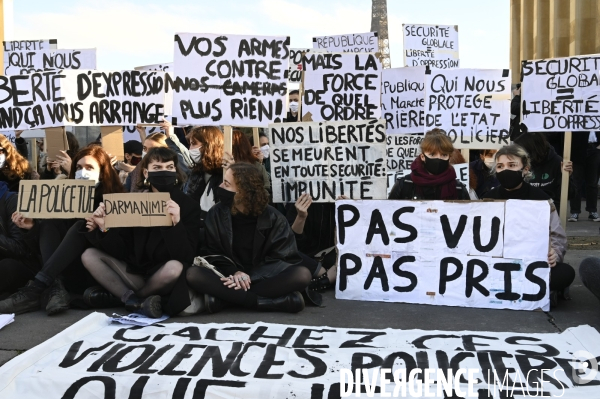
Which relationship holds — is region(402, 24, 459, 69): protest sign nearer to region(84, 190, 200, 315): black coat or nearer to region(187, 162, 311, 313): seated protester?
region(187, 162, 311, 313): seated protester

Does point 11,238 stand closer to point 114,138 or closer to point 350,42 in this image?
point 114,138

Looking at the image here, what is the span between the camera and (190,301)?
18.4ft

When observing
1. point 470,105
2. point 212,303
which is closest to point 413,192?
point 212,303

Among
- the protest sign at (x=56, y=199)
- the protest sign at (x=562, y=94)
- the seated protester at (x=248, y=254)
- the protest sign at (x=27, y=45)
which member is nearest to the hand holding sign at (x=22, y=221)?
the protest sign at (x=56, y=199)

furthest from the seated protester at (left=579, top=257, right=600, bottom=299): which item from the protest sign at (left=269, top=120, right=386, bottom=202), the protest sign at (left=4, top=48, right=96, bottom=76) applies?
the protest sign at (left=4, top=48, right=96, bottom=76)

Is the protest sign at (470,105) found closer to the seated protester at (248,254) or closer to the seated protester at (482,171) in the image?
the seated protester at (482,171)

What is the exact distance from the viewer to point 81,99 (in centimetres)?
733

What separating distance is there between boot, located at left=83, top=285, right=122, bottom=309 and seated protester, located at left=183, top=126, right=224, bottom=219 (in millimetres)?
1283

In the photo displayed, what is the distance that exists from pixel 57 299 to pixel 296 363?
245 cm

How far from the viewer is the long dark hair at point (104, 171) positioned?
238 inches

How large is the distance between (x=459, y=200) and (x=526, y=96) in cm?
310

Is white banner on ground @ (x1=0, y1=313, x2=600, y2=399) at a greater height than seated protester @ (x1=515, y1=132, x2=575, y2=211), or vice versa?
seated protester @ (x1=515, y1=132, x2=575, y2=211)

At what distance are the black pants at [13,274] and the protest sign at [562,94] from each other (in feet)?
18.5

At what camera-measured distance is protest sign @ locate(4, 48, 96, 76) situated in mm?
11211
